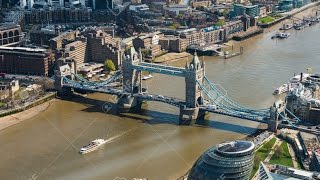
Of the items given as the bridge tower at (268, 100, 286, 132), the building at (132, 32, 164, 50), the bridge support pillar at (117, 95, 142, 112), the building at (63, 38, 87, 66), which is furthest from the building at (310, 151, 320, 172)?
the building at (132, 32, 164, 50)

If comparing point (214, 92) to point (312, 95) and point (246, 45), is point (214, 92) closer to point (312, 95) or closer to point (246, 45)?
point (312, 95)

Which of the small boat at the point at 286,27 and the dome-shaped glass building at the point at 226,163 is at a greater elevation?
Result: the small boat at the point at 286,27

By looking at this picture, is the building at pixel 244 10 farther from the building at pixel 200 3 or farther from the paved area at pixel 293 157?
the paved area at pixel 293 157

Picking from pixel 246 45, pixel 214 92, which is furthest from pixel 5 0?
pixel 214 92

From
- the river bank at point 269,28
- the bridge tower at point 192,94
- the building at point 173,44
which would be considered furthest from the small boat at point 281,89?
the building at point 173,44

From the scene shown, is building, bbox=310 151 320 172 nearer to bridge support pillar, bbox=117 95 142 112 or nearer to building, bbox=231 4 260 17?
bridge support pillar, bbox=117 95 142 112

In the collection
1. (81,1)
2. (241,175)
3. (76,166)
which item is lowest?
(76,166)
